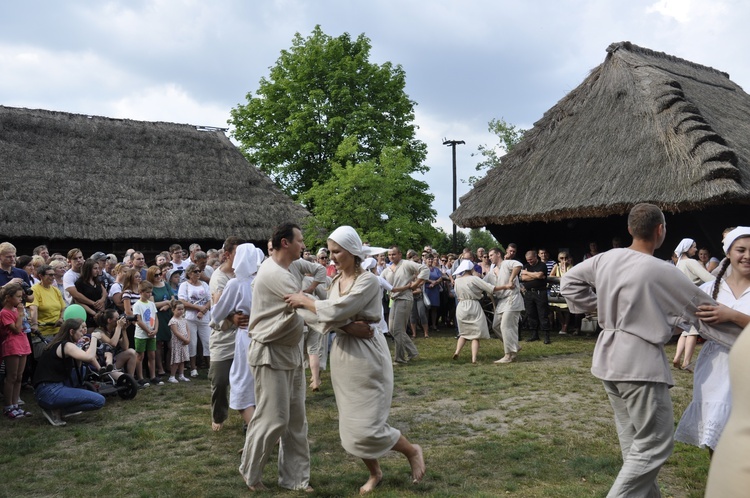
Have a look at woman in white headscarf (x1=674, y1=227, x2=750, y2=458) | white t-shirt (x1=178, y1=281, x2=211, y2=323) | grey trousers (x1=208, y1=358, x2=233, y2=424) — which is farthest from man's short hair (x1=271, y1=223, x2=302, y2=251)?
white t-shirt (x1=178, y1=281, x2=211, y2=323)

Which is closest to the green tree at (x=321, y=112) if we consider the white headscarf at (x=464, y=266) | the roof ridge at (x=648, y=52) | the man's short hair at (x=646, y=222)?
the roof ridge at (x=648, y=52)

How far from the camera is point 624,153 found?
15195 mm

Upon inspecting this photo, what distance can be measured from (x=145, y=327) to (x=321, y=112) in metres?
22.2

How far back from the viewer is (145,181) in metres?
22.8

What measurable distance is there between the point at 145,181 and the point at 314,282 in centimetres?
1794

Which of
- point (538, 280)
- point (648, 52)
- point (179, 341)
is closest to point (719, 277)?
point (179, 341)

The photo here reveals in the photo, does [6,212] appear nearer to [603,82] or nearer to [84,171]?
[84,171]

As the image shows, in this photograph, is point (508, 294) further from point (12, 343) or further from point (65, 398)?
point (12, 343)

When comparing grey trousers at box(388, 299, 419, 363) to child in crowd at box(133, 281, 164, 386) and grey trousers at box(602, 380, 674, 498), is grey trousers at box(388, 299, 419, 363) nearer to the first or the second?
child in crowd at box(133, 281, 164, 386)

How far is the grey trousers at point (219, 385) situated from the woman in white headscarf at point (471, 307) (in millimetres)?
5166

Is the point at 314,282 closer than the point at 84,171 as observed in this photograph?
Yes

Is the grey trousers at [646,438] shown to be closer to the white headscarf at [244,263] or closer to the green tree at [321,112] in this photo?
the white headscarf at [244,263]

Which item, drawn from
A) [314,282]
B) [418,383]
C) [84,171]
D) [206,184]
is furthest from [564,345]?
[84,171]

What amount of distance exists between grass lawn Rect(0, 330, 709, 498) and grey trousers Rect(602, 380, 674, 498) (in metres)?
1.13
